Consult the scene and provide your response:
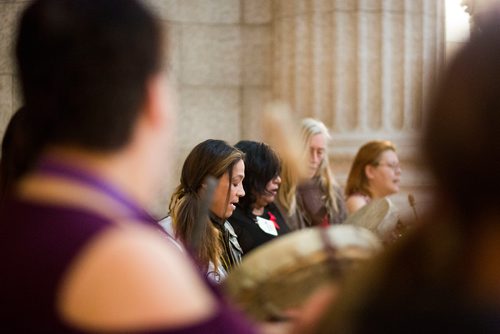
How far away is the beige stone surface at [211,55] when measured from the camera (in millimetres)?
8109

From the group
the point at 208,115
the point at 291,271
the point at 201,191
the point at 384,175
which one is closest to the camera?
the point at 291,271

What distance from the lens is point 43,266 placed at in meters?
1.18

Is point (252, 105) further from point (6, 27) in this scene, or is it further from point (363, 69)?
point (6, 27)

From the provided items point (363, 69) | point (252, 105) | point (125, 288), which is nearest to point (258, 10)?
point (252, 105)

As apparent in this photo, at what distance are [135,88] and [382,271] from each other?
383 millimetres

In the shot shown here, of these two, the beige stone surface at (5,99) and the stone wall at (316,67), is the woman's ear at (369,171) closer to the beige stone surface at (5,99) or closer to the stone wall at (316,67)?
the stone wall at (316,67)

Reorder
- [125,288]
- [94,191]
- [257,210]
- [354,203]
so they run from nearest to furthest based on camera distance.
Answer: [125,288] → [94,191] → [257,210] → [354,203]

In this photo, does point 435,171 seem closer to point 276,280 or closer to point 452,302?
point 452,302

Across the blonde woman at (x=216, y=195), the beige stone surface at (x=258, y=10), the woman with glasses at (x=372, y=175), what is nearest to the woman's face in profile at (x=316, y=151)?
the woman with glasses at (x=372, y=175)

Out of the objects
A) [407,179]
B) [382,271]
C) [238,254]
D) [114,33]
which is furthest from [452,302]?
[407,179]

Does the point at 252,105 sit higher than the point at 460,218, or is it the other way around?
the point at 460,218

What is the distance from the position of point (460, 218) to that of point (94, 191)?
1.45 ft

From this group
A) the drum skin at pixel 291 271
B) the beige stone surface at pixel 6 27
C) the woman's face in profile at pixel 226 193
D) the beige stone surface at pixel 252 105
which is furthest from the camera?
the beige stone surface at pixel 252 105

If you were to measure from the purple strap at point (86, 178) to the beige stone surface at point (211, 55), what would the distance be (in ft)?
22.5
